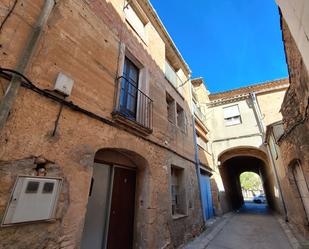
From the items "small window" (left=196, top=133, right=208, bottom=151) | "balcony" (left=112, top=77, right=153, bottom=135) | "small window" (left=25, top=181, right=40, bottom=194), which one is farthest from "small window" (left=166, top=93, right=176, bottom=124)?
"small window" (left=25, top=181, right=40, bottom=194)

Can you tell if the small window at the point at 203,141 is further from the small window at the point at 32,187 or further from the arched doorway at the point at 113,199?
the small window at the point at 32,187

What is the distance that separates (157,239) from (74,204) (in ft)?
8.67

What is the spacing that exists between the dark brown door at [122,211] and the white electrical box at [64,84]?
2.25 meters

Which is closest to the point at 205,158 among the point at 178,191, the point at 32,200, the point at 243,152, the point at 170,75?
the point at 243,152

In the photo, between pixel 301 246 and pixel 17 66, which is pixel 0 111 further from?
pixel 301 246

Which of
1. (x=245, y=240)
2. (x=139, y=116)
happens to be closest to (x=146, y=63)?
(x=139, y=116)

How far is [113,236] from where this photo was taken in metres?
3.88

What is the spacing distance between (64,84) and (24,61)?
2.06ft

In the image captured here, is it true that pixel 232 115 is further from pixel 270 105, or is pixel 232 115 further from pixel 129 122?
pixel 129 122

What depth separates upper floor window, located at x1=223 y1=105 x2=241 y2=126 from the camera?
12.9 metres

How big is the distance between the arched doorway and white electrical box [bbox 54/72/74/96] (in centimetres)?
155

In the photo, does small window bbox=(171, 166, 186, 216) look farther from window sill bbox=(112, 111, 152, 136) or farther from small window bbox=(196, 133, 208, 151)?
small window bbox=(196, 133, 208, 151)

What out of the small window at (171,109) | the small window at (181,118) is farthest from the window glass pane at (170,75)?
the small window at (181,118)

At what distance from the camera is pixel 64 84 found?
299 cm
